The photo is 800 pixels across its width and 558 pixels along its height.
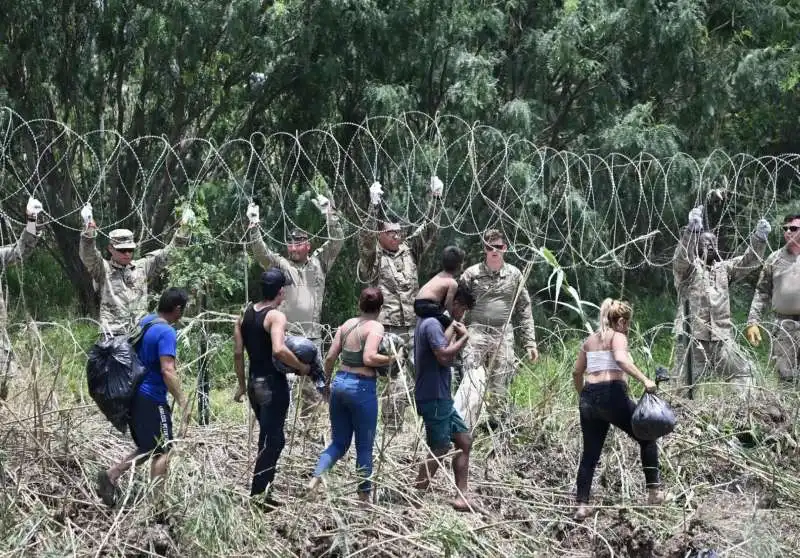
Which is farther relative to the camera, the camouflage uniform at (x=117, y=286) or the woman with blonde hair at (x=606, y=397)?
the camouflage uniform at (x=117, y=286)

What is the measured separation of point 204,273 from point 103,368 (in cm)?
368

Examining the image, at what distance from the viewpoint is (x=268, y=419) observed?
643cm

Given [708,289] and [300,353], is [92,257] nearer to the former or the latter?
[300,353]

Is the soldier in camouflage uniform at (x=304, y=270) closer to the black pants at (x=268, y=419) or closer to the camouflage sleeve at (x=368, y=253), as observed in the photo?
the camouflage sleeve at (x=368, y=253)

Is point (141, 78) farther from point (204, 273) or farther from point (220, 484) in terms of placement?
point (220, 484)

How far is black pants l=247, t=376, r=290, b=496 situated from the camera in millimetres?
6387

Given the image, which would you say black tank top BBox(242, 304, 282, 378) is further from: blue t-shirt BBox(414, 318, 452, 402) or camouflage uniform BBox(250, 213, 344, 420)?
camouflage uniform BBox(250, 213, 344, 420)

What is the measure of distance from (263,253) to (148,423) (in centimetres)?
238

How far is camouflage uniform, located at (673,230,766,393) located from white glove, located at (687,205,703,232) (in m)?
0.07

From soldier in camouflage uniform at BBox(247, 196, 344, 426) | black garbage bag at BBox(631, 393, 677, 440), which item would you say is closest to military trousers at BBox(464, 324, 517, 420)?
soldier in camouflage uniform at BBox(247, 196, 344, 426)

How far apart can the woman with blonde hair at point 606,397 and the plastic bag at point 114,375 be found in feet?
7.94

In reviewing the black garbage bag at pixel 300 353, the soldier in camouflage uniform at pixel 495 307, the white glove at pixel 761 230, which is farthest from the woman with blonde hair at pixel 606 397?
the white glove at pixel 761 230

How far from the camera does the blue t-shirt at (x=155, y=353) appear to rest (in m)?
6.27

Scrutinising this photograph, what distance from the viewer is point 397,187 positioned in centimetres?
1113
